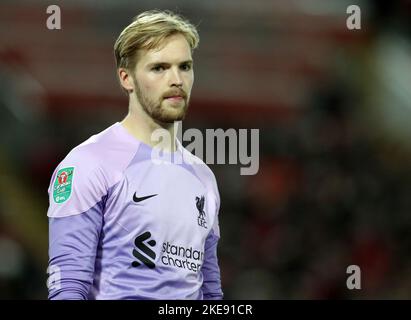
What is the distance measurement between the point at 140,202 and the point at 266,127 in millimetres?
5277

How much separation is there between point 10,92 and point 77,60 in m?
0.69

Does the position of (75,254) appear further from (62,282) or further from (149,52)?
(149,52)

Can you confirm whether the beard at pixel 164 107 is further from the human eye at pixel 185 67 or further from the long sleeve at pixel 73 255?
the long sleeve at pixel 73 255

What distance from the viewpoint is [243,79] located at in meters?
8.05

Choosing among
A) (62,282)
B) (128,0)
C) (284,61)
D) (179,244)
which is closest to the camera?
(62,282)

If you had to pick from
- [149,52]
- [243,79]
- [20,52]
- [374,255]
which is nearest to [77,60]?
[20,52]

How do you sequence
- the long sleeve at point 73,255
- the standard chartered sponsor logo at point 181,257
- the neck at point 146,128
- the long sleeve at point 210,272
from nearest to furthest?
1. the long sleeve at point 73,255
2. the standard chartered sponsor logo at point 181,257
3. the neck at point 146,128
4. the long sleeve at point 210,272

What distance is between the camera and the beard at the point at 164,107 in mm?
2758

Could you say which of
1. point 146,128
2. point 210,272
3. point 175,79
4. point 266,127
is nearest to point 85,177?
point 146,128

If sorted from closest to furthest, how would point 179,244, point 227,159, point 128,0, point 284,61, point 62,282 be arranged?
1. point 62,282
2. point 179,244
3. point 227,159
4. point 128,0
5. point 284,61

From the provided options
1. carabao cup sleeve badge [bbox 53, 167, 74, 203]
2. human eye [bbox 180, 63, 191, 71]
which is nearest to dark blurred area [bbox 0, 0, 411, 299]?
human eye [bbox 180, 63, 191, 71]

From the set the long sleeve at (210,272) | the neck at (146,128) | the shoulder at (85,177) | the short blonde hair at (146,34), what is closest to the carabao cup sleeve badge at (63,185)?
the shoulder at (85,177)

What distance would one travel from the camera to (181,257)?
2.70m

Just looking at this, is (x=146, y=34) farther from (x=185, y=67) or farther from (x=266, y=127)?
(x=266, y=127)
